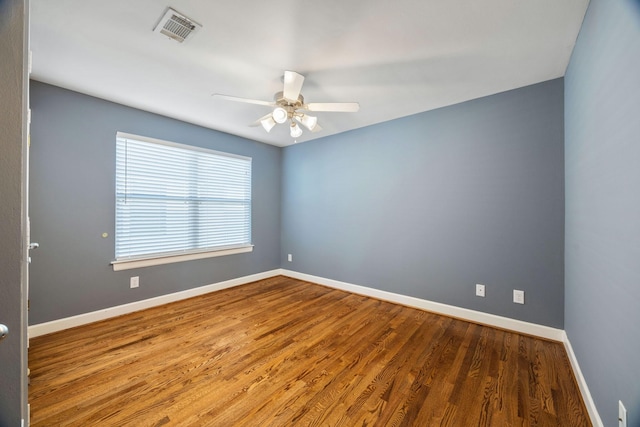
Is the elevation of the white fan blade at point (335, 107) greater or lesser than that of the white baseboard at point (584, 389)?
greater

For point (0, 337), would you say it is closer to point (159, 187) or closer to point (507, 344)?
point (159, 187)

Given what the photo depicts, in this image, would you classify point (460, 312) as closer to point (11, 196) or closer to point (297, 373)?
point (297, 373)

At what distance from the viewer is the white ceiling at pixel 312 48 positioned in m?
1.50

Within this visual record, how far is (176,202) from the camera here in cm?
326

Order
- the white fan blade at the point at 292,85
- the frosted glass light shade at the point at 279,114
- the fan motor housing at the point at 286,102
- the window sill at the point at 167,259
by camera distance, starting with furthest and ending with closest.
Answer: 1. the window sill at the point at 167,259
2. the fan motor housing at the point at 286,102
3. the frosted glass light shade at the point at 279,114
4. the white fan blade at the point at 292,85

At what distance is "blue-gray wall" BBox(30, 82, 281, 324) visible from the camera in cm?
233

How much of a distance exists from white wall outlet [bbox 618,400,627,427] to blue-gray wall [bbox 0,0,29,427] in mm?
2163

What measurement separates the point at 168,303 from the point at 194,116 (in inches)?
94.3

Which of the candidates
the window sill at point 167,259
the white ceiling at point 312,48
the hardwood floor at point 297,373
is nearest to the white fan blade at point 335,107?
the white ceiling at point 312,48

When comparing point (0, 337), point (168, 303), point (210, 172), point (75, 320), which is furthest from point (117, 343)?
point (210, 172)

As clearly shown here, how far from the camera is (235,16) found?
1.55m

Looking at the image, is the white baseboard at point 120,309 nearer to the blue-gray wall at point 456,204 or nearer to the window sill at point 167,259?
the window sill at point 167,259

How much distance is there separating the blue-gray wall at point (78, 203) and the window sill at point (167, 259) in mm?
72

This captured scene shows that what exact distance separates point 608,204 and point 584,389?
1196 millimetres
